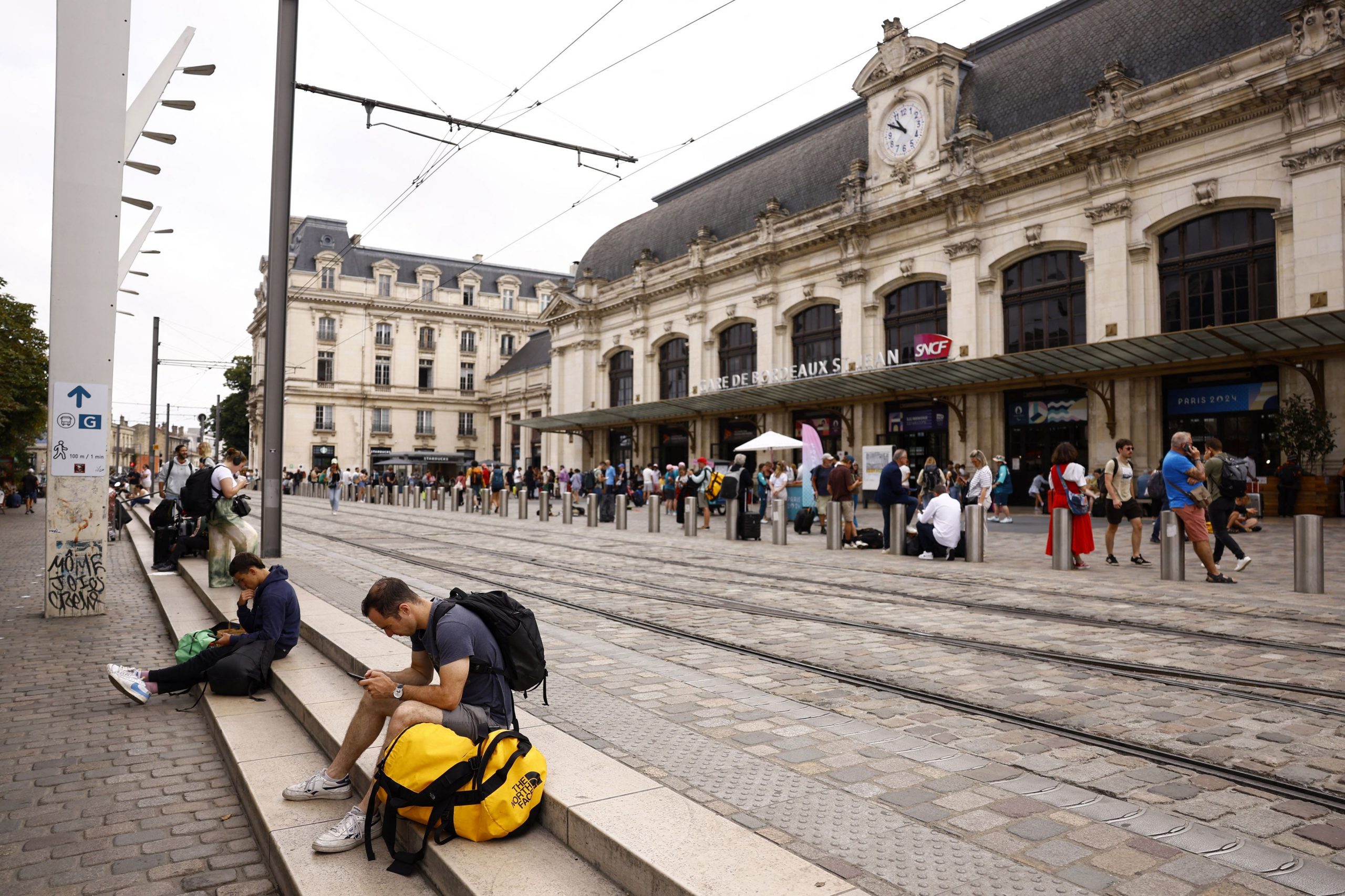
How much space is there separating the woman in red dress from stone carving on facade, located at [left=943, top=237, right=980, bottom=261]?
1717cm

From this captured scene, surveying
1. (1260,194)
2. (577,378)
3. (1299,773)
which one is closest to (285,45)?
(1299,773)

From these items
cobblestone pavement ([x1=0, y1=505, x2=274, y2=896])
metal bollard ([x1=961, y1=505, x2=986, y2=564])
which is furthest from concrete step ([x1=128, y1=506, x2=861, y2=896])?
metal bollard ([x1=961, y1=505, x2=986, y2=564])

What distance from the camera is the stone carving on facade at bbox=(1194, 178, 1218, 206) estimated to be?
21766 millimetres

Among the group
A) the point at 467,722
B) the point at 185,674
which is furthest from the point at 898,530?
the point at 467,722

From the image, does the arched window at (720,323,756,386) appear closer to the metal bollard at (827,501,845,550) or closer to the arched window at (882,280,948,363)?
the arched window at (882,280,948,363)

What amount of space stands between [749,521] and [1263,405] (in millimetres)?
13707

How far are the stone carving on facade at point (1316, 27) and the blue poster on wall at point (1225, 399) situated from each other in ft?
24.7

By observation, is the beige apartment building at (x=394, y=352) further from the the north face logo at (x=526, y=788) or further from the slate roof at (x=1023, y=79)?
the the north face logo at (x=526, y=788)

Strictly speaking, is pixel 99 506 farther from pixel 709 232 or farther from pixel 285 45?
pixel 709 232

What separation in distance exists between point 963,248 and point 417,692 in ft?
89.3

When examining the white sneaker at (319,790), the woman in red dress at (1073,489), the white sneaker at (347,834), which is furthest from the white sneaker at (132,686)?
the woman in red dress at (1073,489)

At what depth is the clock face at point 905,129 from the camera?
1147 inches

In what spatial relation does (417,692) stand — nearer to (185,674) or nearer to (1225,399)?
(185,674)

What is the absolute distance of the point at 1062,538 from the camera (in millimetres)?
11555
